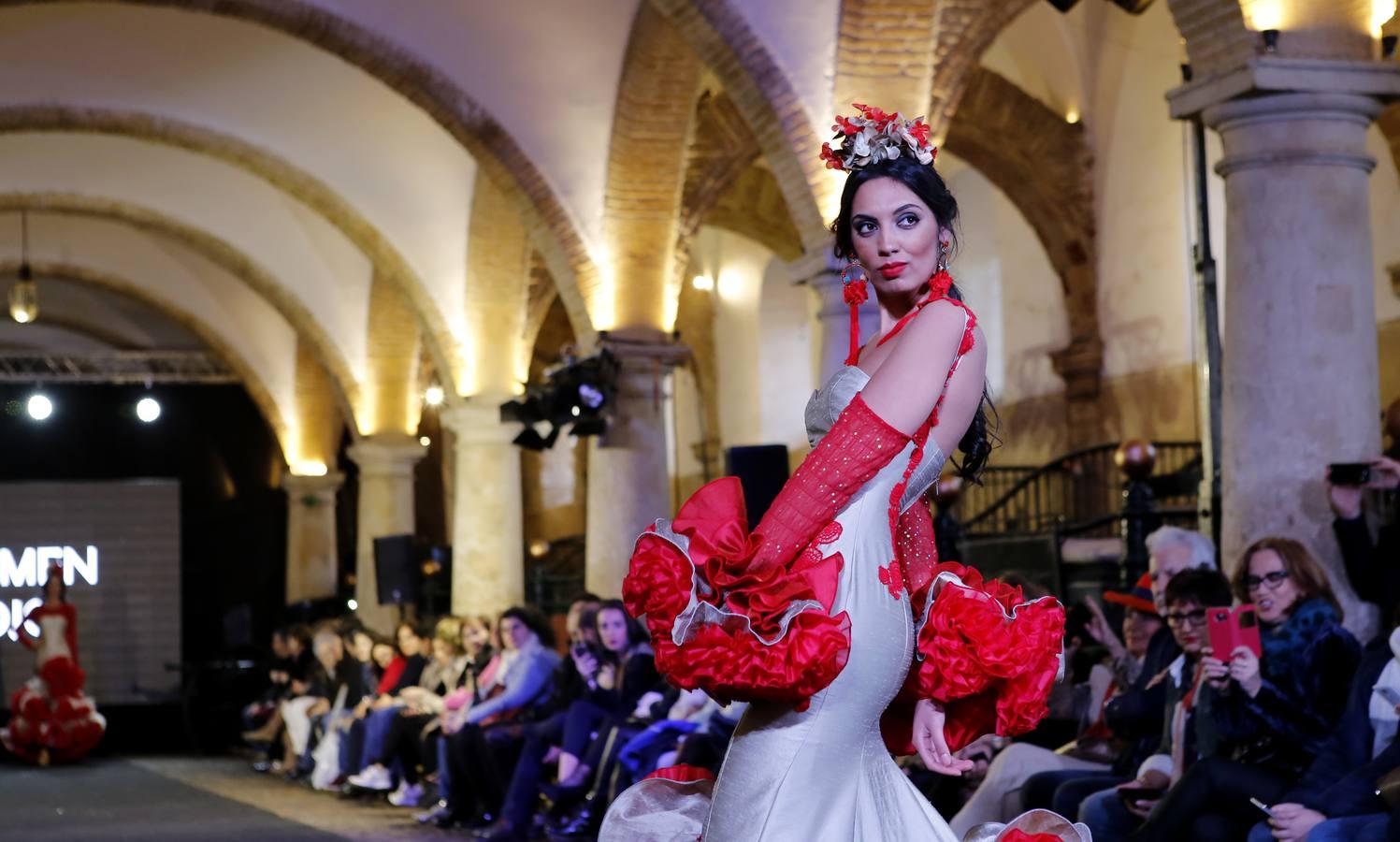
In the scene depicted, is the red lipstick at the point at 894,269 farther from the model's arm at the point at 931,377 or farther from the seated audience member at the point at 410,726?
the seated audience member at the point at 410,726

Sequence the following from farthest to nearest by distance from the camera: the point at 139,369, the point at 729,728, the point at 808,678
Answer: the point at 139,369, the point at 729,728, the point at 808,678

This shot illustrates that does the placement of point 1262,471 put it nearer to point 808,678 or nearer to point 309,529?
point 808,678

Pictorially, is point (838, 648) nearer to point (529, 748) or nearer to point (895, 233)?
point (895, 233)

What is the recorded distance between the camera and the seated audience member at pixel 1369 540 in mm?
5797

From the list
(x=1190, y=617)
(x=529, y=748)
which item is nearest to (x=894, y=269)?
(x=1190, y=617)

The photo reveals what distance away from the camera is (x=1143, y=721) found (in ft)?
19.2

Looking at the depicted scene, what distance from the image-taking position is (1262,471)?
21.4 feet

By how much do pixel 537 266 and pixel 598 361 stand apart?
3.68 metres

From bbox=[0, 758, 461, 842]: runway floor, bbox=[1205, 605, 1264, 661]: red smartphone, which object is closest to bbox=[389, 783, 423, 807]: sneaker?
bbox=[0, 758, 461, 842]: runway floor

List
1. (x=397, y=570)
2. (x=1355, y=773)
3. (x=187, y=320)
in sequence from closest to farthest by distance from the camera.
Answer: (x=1355, y=773), (x=397, y=570), (x=187, y=320)

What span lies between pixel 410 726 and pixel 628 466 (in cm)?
273

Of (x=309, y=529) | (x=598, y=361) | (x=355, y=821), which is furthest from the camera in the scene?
(x=309, y=529)

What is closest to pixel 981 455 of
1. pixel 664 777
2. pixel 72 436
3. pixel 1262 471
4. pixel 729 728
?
pixel 664 777

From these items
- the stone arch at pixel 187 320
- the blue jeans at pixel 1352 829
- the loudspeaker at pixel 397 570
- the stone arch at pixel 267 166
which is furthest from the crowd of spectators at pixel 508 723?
the stone arch at pixel 187 320
